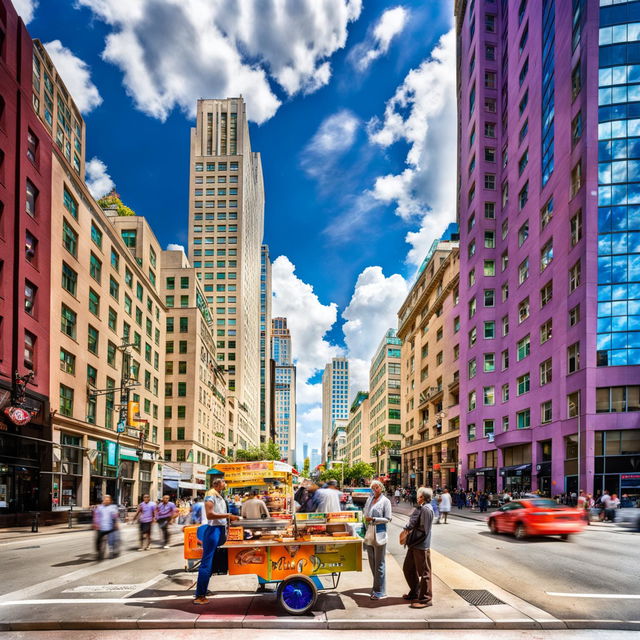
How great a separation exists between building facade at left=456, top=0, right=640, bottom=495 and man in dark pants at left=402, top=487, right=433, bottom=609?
3374 centimetres

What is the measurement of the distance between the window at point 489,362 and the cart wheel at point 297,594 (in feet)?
179

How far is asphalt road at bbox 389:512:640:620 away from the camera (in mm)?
9539

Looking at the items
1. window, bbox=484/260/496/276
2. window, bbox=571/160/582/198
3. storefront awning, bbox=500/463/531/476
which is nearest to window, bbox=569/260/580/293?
window, bbox=571/160/582/198

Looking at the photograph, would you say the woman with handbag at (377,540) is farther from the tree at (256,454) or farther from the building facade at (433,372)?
the tree at (256,454)

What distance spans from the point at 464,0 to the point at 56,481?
79.6m

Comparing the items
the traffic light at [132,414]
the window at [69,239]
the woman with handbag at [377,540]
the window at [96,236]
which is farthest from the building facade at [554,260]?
the window at [96,236]

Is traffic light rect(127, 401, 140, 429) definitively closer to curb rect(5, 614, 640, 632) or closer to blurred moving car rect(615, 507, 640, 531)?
blurred moving car rect(615, 507, 640, 531)

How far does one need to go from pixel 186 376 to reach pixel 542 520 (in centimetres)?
6028

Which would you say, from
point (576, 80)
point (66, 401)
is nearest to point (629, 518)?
point (576, 80)

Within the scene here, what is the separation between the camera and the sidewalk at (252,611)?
8211 mm

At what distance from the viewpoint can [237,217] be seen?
Result: 424 feet

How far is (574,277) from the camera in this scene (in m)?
42.8

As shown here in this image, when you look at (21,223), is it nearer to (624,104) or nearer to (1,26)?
(1,26)

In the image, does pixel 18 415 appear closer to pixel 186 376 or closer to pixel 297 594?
pixel 297 594
